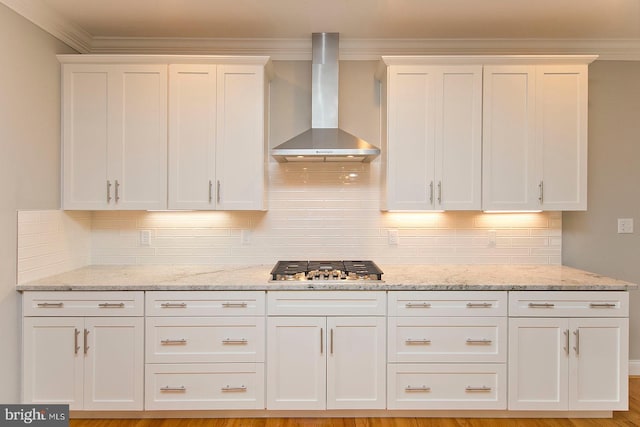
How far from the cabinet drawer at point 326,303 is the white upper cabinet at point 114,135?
113 centimetres

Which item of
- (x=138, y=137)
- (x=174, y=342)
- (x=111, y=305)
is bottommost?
(x=174, y=342)

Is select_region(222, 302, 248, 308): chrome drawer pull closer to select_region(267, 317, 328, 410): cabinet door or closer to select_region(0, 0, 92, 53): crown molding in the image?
select_region(267, 317, 328, 410): cabinet door

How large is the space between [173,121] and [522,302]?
260 centimetres

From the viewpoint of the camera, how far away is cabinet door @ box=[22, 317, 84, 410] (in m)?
2.66

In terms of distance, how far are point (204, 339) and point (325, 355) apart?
0.76 meters

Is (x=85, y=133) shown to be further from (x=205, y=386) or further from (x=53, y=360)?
(x=205, y=386)

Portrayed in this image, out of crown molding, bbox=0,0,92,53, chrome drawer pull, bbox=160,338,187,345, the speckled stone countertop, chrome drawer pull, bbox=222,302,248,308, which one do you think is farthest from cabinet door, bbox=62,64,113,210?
chrome drawer pull, bbox=222,302,248,308

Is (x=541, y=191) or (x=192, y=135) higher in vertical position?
(x=192, y=135)

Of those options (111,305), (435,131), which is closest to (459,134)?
(435,131)

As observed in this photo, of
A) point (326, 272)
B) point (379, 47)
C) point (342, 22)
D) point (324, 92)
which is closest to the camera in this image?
point (326, 272)

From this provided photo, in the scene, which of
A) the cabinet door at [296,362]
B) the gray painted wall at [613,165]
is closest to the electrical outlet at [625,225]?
the gray painted wall at [613,165]

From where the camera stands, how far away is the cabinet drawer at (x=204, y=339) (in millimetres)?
2691

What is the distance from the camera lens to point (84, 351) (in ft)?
8.75

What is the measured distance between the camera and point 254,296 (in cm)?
270
